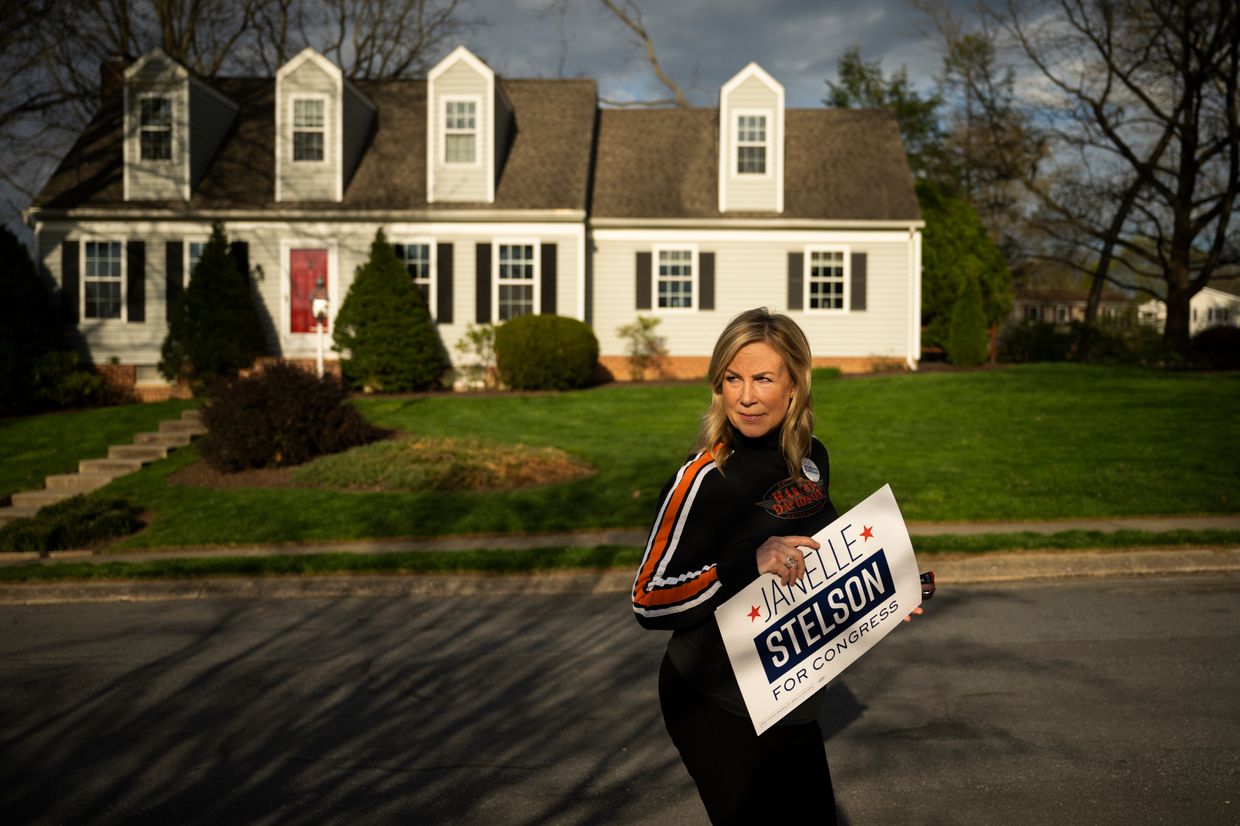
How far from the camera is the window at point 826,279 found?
2734 centimetres

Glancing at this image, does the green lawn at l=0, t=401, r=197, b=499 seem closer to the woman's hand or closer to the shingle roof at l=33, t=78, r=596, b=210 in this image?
the shingle roof at l=33, t=78, r=596, b=210

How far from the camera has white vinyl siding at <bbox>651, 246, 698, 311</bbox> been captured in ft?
89.2

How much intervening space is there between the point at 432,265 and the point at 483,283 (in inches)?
53.7

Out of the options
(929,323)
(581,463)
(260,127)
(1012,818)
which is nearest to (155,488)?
(581,463)

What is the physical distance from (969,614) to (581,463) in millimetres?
7891

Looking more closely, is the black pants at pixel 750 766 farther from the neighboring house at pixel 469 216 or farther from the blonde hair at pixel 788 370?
the neighboring house at pixel 469 216

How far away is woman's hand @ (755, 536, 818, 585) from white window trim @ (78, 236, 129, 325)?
88.1 feet

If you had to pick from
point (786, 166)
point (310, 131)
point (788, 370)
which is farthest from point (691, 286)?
point (788, 370)

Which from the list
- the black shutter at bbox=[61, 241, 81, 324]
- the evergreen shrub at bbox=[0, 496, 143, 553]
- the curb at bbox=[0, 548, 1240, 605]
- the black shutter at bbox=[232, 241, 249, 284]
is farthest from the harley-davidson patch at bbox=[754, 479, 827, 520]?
the black shutter at bbox=[61, 241, 81, 324]

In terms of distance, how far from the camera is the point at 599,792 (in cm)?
466

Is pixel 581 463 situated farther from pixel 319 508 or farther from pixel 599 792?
pixel 599 792

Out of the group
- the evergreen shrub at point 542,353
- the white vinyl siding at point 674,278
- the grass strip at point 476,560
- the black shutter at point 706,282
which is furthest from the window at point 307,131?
the grass strip at point 476,560

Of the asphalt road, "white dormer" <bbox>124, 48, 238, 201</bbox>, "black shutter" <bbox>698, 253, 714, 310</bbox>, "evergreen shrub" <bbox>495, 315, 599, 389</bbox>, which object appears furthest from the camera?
"black shutter" <bbox>698, 253, 714, 310</bbox>

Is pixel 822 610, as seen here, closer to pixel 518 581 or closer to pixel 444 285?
pixel 518 581
